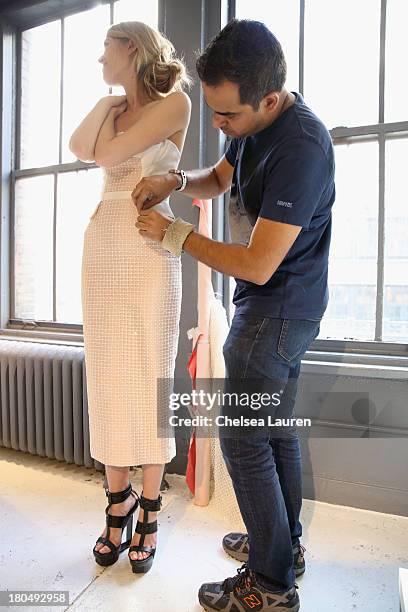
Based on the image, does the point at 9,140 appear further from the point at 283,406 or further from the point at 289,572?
the point at 289,572

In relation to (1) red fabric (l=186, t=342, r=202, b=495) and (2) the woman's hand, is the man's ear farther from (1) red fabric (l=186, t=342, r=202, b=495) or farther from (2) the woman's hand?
(1) red fabric (l=186, t=342, r=202, b=495)

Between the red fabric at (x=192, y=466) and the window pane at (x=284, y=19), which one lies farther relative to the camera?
the window pane at (x=284, y=19)

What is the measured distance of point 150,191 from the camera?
4.23ft

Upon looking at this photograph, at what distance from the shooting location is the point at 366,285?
1.96 meters

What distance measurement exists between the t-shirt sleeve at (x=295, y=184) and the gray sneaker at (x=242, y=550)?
Result: 3.33 ft

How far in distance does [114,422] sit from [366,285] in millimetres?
1180

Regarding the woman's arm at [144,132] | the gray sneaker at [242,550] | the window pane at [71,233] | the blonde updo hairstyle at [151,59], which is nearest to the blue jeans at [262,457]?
the gray sneaker at [242,550]

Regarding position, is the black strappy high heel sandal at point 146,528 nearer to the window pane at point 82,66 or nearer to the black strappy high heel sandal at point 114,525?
the black strappy high heel sandal at point 114,525

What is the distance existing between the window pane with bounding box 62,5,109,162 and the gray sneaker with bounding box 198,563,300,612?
2286mm

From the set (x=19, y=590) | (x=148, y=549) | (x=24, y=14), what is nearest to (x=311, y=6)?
(x=24, y=14)

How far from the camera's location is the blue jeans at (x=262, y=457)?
3.82 ft

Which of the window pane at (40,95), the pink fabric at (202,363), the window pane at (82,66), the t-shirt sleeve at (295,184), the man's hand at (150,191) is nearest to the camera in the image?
the t-shirt sleeve at (295,184)

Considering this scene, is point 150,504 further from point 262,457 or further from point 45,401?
point 45,401

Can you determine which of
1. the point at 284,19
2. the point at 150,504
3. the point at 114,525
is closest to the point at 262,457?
the point at 150,504
